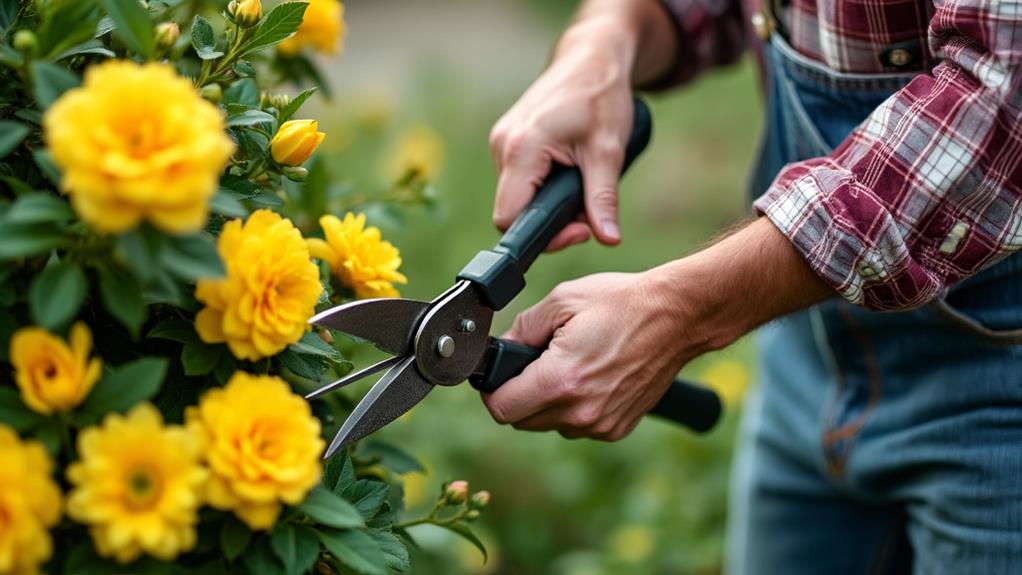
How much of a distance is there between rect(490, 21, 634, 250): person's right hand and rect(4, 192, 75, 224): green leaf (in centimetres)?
73

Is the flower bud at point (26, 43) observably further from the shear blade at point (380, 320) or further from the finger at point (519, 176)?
the finger at point (519, 176)

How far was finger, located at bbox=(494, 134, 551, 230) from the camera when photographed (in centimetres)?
143

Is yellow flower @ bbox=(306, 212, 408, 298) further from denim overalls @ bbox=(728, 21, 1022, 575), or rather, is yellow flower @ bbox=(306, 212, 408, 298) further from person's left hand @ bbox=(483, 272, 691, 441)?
denim overalls @ bbox=(728, 21, 1022, 575)

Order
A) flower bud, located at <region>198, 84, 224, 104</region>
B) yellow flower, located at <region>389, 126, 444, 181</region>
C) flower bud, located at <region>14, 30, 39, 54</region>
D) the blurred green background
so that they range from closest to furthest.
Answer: flower bud, located at <region>14, 30, 39, 54</region> → flower bud, located at <region>198, 84, 224, 104</region> → the blurred green background → yellow flower, located at <region>389, 126, 444, 181</region>

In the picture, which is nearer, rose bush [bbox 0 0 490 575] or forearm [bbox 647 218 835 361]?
rose bush [bbox 0 0 490 575]

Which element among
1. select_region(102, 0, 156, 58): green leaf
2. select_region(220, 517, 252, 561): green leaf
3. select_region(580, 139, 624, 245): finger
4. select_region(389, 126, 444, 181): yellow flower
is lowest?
select_region(389, 126, 444, 181): yellow flower

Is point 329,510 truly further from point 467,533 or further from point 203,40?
point 203,40

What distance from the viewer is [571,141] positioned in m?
1.47

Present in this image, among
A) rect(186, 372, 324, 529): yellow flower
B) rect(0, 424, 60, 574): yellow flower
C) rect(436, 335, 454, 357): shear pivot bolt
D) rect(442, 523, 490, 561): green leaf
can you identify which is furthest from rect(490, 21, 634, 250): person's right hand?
rect(0, 424, 60, 574): yellow flower

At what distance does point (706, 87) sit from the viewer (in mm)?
5812

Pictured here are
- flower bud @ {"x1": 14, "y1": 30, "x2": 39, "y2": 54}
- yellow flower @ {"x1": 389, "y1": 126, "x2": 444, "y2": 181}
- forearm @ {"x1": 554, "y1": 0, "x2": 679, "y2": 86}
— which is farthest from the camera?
yellow flower @ {"x1": 389, "y1": 126, "x2": 444, "y2": 181}

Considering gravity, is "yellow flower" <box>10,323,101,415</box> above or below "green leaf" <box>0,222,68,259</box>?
below

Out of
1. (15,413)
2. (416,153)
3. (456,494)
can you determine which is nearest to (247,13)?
(15,413)

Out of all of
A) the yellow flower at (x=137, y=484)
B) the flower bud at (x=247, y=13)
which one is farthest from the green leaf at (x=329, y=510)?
the flower bud at (x=247, y=13)
